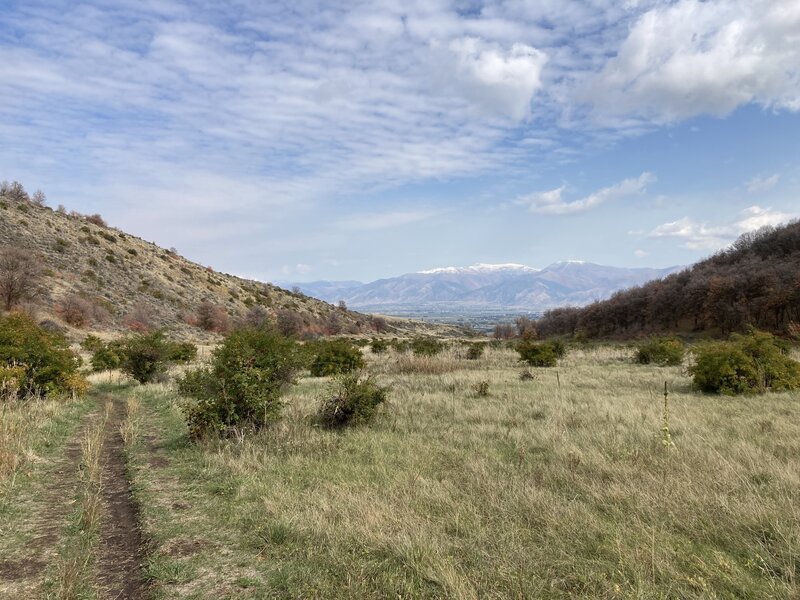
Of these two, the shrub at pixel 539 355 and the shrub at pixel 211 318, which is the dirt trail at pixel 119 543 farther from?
the shrub at pixel 211 318

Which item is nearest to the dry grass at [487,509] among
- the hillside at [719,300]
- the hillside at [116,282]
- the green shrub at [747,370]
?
the green shrub at [747,370]

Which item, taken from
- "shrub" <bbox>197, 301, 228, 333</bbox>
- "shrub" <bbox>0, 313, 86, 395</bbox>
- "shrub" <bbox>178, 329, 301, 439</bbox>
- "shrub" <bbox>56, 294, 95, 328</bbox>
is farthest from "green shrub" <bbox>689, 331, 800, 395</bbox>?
"shrub" <bbox>197, 301, 228, 333</bbox>

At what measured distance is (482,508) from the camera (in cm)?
588

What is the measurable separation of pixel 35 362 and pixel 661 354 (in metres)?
27.4

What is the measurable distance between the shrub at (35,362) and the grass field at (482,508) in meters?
5.64

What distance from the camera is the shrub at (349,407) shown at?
442 inches

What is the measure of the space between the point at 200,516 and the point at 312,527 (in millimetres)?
1819

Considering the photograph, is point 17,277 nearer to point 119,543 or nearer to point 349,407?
point 349,407

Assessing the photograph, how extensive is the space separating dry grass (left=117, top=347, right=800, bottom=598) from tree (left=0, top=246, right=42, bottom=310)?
38.4 m

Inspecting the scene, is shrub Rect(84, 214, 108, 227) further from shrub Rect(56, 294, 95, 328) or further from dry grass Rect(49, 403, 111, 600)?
dry grass Rect(49, 403, 111, 600)

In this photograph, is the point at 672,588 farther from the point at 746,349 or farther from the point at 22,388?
the point at 22,388

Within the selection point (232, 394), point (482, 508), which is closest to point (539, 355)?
point (232, 394)

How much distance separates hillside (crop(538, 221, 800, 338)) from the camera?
44.3 m

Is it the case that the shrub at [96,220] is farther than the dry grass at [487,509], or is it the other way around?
the shrub at [96,220]
